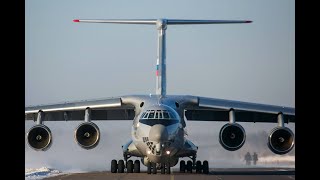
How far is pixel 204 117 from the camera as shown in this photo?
37688 millimetres

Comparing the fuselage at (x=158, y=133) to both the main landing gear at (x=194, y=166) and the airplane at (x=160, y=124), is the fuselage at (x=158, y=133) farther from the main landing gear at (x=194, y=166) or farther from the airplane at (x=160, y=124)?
the main landing gear at (x=194, y=166)

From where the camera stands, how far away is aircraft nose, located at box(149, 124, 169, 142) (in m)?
28.9

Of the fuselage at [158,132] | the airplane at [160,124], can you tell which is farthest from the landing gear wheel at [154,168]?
the fuselage at [158,132]

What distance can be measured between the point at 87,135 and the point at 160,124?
188 inches

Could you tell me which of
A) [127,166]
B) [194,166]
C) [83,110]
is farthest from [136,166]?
[83,110]

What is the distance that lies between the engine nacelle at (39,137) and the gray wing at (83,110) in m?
1.08

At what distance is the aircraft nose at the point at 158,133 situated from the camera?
28922 mm

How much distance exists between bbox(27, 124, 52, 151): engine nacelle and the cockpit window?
17.1ft

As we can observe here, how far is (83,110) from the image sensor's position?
34.9 m

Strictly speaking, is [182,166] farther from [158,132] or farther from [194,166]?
[158,132]

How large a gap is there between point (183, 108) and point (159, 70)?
8.61 feet
